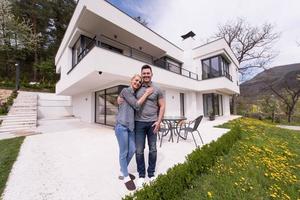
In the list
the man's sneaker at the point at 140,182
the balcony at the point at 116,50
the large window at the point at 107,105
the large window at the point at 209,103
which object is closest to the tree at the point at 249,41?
the large window at the point at 209,103

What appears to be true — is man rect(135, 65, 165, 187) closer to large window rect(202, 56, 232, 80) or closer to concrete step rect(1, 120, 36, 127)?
concrete step rect(1, 120, 36, 127)

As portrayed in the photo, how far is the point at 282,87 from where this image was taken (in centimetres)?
2103

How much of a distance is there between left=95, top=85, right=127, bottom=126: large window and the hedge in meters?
5.83

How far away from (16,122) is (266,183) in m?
11.1

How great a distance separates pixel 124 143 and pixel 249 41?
78.4 feet

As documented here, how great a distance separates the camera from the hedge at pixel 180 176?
1.81 metres

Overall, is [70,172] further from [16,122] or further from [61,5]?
[61,5]

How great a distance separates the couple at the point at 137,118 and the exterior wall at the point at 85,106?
888cm

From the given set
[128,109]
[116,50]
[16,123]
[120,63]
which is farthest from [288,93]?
[16,123]

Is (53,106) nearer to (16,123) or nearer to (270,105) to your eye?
(16,123)

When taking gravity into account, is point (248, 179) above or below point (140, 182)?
below

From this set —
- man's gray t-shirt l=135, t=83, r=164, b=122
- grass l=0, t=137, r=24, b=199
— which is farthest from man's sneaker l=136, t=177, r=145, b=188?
grass l=0, t=137, r=24, b=199

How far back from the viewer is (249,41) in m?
20.2

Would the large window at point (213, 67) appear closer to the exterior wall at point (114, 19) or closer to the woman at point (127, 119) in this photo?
the exterior wall at point (114, 19)
